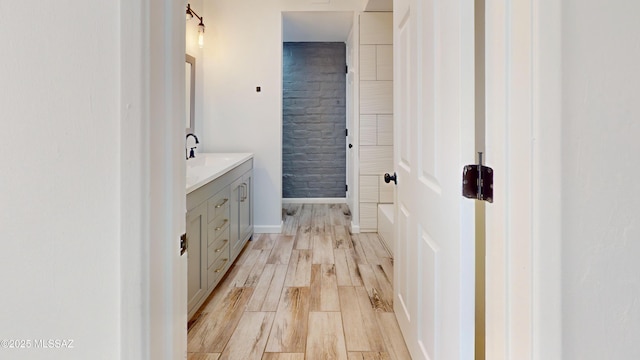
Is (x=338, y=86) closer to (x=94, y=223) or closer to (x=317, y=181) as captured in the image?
(x=317, y=181)

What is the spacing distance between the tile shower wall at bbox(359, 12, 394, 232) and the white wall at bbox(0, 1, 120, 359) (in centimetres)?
387

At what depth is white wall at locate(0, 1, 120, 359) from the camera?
668mm

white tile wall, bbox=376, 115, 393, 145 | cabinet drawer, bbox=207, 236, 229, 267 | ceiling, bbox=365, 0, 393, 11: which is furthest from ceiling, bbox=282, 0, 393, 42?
cabinet drawer, bbox=207, 236, 229, 267

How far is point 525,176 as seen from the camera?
0.83m

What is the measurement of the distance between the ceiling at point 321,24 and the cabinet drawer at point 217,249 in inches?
108

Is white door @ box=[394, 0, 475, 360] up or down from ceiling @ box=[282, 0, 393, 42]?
down

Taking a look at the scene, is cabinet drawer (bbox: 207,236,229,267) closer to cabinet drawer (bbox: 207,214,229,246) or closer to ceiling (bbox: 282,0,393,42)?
cabinet drawer (bbox: 207,214,229,246)

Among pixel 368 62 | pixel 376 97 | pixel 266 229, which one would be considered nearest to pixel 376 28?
pixel 368 62

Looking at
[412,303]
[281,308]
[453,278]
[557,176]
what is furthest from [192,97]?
[557,176]

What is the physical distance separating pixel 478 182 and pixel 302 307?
67.7 inches

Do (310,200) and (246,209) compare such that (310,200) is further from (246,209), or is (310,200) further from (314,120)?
(246,209)

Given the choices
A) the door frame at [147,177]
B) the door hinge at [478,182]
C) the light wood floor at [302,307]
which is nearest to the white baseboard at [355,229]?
the light wood floor at [302,307]

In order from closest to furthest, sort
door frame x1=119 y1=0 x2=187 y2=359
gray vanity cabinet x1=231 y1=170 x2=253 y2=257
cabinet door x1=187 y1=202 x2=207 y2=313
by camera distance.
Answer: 1. door frame x1=119 y1=0 x2=187 y2=359
2. cabinet door x1=187 y1=202 x2=207 y2=313
3. gray vanity cabinet x1=231 y1=170 x2=253 y2=257

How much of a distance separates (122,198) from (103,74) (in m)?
0.22
